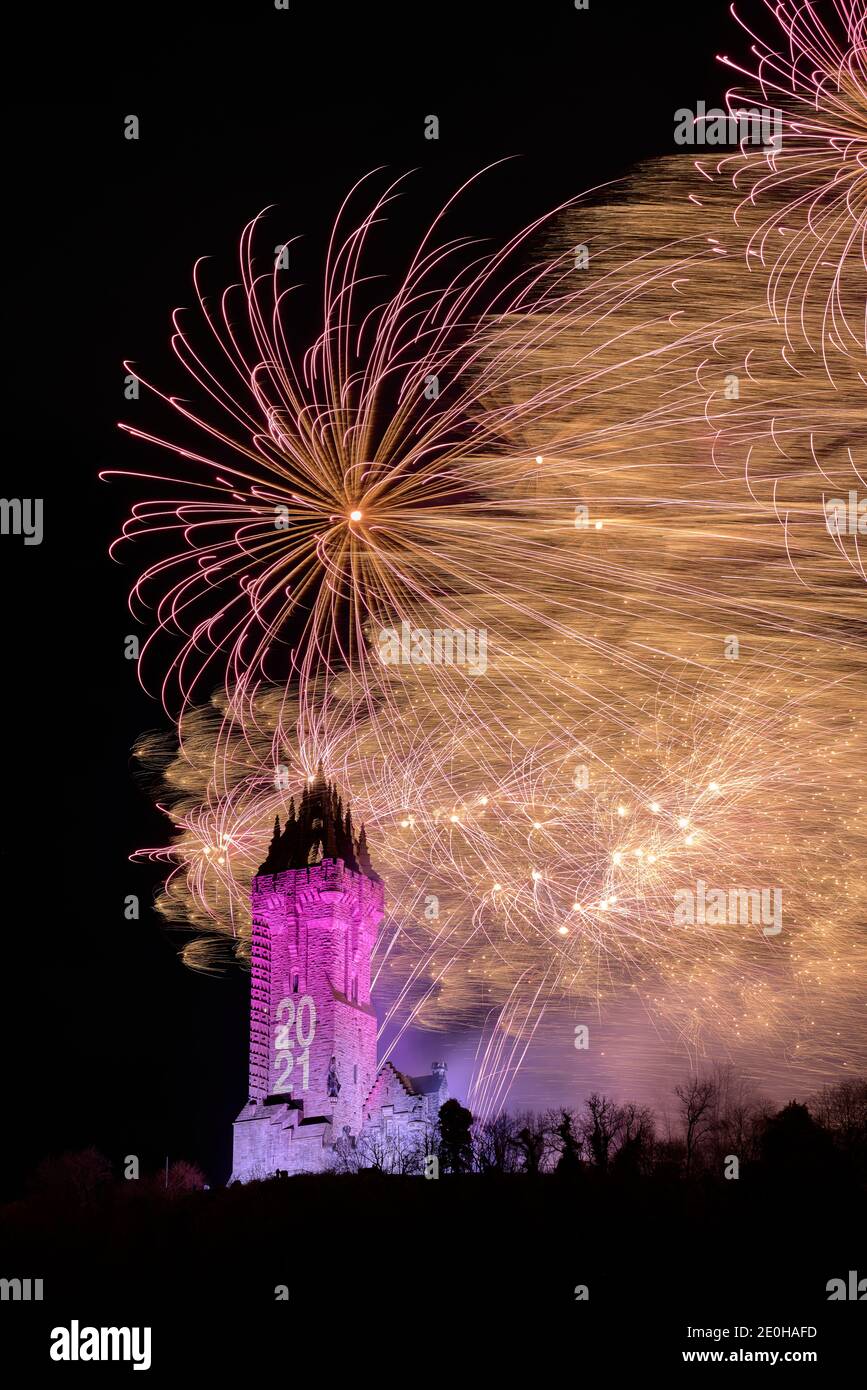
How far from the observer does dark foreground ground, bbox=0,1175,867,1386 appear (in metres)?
67.6

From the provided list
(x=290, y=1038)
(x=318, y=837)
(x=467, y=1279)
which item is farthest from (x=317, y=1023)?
(x=467, y=1279)

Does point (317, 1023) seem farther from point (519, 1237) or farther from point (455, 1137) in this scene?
point (519, 1237)

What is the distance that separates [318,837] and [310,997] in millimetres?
8385

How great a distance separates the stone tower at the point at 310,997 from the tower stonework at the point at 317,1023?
0.05 meters

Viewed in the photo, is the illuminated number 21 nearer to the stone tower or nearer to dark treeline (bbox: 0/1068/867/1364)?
the stone tower

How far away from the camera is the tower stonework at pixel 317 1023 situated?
91.4m

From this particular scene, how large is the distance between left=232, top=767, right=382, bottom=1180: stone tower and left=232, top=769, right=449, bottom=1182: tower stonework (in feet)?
0.16

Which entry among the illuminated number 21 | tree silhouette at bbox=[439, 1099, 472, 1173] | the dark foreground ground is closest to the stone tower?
the illuminated number 21

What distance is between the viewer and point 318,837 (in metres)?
96.3
